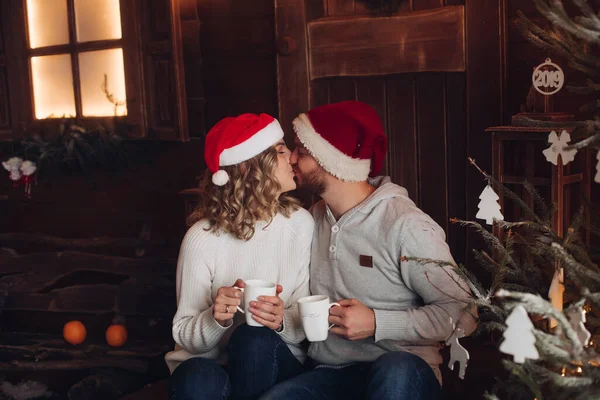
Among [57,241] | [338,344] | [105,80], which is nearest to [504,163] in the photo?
[338,344]

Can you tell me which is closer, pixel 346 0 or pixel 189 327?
pixel 189 327

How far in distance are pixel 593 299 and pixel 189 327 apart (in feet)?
3.86

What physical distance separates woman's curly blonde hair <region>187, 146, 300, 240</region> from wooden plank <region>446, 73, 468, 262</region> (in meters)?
0.91

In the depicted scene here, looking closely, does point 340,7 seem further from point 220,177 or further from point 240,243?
point 240,243

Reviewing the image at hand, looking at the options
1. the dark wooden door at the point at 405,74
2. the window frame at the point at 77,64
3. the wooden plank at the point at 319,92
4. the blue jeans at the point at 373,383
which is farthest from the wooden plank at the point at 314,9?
the blue jeans at the point at 373,383

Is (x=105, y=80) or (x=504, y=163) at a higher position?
(x=105, y=80)

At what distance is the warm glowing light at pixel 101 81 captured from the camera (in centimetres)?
416

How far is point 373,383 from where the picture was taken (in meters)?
1.97

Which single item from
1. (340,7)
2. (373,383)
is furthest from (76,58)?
(373,383)

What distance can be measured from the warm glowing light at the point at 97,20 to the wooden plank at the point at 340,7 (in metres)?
1.31

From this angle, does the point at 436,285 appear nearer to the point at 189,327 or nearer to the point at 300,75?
the point at 189,327

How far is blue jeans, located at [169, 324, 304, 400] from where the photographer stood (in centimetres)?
211

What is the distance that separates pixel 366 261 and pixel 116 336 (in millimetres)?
2030

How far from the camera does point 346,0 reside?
3.30 meters
